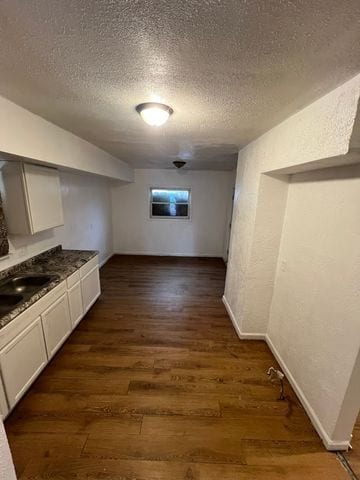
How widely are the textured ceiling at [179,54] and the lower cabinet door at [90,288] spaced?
6.83 feet

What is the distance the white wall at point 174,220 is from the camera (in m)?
5.38

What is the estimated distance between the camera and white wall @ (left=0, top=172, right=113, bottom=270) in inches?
99.4

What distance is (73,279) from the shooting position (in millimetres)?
2541

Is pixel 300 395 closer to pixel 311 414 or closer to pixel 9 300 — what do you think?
pixel 311 414

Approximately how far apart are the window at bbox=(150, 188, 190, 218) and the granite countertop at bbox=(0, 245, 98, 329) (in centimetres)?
281

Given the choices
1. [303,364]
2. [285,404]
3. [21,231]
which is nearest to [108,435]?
[285,404]

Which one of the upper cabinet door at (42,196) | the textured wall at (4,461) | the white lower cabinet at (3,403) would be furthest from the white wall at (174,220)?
the textured wall at (4,461)

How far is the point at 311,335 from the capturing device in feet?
5.70

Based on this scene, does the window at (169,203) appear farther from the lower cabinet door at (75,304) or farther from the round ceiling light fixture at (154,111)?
the round ceiling light fixture at (154,111)

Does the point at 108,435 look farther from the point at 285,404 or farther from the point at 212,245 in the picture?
the point at 212,245

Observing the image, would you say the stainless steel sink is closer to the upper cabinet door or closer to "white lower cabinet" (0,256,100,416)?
"white lower cabinet" (0,256,100,416)

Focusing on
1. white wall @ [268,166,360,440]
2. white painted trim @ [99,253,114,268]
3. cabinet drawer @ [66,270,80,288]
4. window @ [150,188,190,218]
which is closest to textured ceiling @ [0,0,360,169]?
white wall @ [268,166,360,440]

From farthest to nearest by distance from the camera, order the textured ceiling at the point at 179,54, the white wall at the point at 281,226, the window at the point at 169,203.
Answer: the window at the point at 169,203 < the white wall at the point at 281,226 < the textured ceiling at the point at 179,54

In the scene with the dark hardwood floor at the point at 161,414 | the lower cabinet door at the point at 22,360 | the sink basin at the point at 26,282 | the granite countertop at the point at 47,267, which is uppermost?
the granite countertop at the point at 47,267
